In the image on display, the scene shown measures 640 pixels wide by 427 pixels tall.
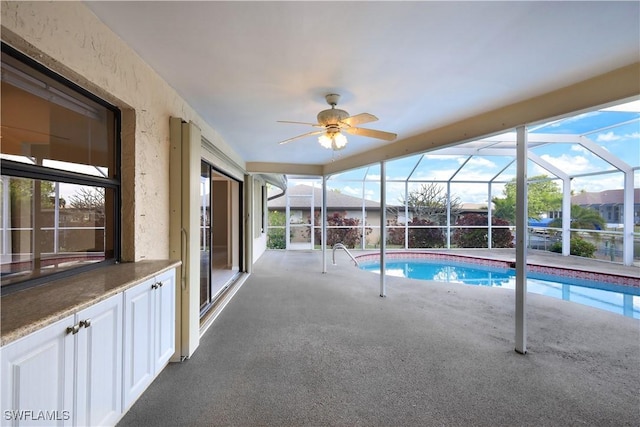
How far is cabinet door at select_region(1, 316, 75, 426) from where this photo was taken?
894 millimetres

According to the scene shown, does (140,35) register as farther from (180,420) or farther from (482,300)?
(482,300)

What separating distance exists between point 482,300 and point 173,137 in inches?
189

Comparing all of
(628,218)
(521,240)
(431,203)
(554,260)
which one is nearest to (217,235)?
(521,240)

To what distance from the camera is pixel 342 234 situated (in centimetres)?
1030

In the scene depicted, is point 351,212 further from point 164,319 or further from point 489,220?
point 164,319

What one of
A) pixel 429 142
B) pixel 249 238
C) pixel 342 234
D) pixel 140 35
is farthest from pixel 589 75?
pixel 342 234

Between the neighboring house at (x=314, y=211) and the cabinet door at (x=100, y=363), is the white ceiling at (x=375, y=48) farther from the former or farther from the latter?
the neighboring house at (x=314, y=211)

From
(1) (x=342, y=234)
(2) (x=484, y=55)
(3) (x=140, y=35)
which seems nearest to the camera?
(3) (x=140, y=35)

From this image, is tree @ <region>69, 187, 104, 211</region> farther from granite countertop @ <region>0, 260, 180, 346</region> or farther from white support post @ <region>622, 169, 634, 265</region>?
white support post @ <region>622, 169, 634, 265</region>

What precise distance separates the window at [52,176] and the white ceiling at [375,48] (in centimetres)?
54

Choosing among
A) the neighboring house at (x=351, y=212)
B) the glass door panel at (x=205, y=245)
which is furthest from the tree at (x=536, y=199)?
the glass door panel at (x=205, y=245)

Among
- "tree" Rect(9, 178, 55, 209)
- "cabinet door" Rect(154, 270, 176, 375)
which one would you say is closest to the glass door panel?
"cabinet door" Rect(154, 270, 176, 375)

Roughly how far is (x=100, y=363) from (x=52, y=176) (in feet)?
3.44

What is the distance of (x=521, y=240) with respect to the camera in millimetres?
2725
